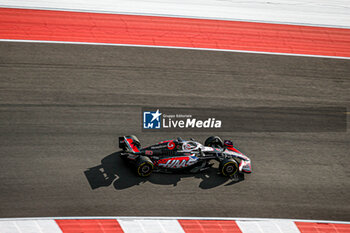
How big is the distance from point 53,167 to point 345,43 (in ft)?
64.5

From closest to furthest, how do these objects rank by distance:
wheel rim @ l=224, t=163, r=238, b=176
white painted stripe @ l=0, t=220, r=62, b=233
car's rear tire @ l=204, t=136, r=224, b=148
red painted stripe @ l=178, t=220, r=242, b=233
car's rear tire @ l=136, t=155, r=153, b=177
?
1. white painted stripe @ l=0, t=220, r=62, b=233
2. red painted stripe @ l=178, t=220, r=242, b=233
3. car's rear tire @ l=136, t=155, r=153, b=177
4. wheel rim @ l=224, t=163, r=238, b=176
5. car's rear tire @ l=204, t=136, r=224, b=148

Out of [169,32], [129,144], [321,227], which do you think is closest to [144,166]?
[129,144]

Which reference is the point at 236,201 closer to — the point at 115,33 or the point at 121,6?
the point at 115,33

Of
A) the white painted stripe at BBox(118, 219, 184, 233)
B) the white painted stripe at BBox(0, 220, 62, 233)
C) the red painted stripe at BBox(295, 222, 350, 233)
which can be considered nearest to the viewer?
the white painted stripe at BBox(0, 220, 62, 233)

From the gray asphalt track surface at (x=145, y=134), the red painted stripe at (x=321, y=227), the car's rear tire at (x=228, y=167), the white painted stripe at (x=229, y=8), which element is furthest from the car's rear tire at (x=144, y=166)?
the white painted stripe at (x=229, y=8)

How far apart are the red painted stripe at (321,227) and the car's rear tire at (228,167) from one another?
9.75 feet

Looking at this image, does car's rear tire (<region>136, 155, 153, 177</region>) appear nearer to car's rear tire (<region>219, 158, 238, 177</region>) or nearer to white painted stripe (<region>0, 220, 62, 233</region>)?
car's rear tire (<region>219, 158, 238, 177</region>)

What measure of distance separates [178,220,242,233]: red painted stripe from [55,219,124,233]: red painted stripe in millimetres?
2279

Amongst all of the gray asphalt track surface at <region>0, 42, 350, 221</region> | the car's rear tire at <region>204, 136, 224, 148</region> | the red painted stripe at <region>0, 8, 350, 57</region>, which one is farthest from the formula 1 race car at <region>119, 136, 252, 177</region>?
the red painted stripe at <region>0, 8, 350, 57</region>

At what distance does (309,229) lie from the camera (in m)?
12.5

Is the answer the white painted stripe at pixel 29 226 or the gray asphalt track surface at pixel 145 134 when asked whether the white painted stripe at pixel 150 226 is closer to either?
the gray asphalt track surface at pixel 145 134

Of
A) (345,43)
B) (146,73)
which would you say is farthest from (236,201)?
(345,43)

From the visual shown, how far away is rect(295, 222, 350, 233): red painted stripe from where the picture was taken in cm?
1250

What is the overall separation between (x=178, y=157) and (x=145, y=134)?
2671 mm
